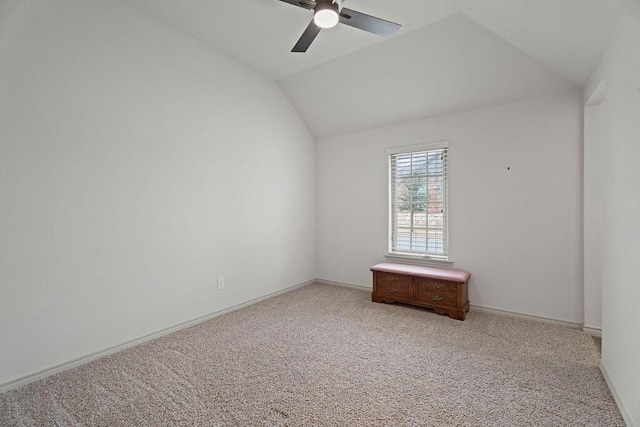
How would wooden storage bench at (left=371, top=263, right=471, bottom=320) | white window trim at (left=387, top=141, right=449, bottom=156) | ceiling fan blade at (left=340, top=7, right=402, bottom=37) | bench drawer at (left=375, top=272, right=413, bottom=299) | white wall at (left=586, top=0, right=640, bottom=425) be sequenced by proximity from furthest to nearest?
white window trim at (left=387, top=141, right=449, bottom=156)
bench drawer at (left=375, top=272, right=413, bottom=299)
wooden storage bench at (left=371, top=263, right=471, bottom=320)
ceiling fan blade at (left=340, top=7, right=402, bottom=37)
white wall at (left=586, top=0, right=640, bottom=425)

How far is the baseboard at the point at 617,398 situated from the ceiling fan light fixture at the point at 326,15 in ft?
9.55

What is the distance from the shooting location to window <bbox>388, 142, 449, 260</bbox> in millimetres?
3799

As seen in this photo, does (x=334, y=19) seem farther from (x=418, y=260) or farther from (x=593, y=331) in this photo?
(x=593, y=331)

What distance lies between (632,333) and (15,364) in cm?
381

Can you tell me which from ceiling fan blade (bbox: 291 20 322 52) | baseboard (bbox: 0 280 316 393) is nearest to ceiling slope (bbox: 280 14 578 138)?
ceiling fan blade (bbox: 291 20 322 52)

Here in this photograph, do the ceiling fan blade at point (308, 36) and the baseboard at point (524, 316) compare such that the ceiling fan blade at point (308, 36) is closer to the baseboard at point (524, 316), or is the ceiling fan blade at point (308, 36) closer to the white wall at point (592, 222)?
the white wall at point (592, 222)

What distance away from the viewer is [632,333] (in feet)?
5.34

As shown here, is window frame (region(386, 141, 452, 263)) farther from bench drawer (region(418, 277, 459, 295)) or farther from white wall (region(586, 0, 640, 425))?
white wall (region(586, 0, 640, 425))

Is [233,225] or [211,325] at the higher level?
[233,225]

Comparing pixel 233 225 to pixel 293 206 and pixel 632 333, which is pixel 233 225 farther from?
pixel 632 333

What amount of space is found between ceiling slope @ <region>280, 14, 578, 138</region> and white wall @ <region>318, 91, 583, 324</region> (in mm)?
197

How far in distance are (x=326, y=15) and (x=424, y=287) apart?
2.88 m

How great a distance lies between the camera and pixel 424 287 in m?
3.44

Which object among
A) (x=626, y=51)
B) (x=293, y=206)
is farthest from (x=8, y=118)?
(x=626, y=51)
